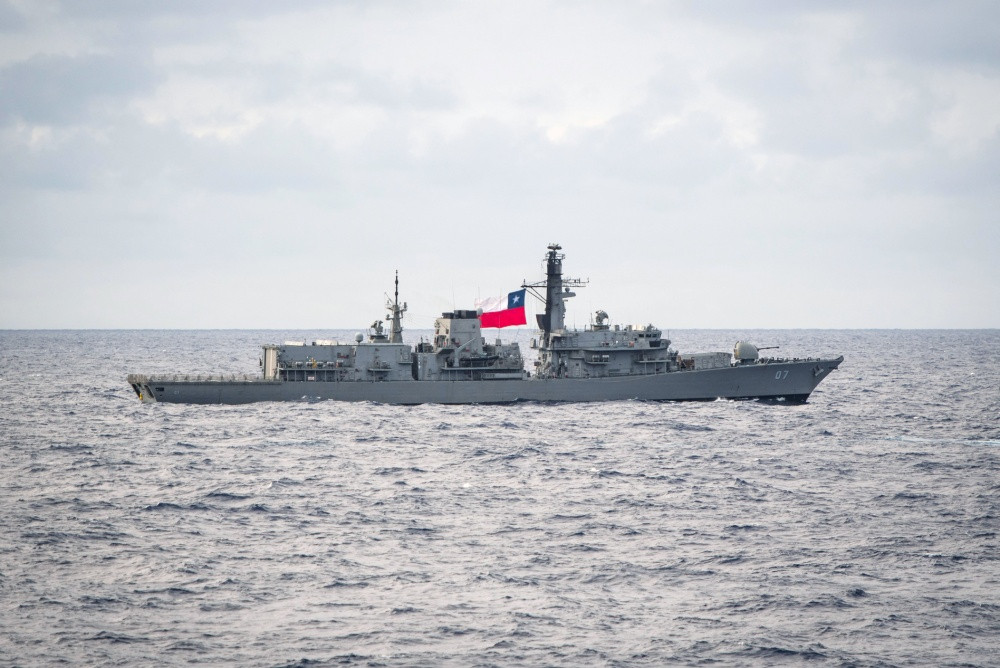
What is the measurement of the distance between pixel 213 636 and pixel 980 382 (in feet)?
265

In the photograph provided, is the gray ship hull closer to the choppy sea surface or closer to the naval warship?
the naval warship

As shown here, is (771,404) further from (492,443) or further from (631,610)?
(631,610)

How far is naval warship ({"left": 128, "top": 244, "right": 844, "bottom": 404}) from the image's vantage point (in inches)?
2309

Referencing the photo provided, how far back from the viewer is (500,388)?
58969 mm

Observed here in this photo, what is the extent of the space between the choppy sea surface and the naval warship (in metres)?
8.82

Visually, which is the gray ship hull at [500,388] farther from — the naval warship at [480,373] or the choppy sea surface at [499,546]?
the choppy sea surface at [499,546]

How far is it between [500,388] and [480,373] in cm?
162

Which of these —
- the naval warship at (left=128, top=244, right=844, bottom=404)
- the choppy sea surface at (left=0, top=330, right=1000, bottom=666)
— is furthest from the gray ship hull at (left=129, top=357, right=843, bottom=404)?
the choppy sea surface at (left=0, top=330, right=1000, bottom=666)

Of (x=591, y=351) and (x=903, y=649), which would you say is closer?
(x=903, y=649)

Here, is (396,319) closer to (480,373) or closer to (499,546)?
(480,373)

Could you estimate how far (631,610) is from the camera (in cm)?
2142

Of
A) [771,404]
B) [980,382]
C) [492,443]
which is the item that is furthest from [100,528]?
[980,382]

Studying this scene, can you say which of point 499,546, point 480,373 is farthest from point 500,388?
point 499,546

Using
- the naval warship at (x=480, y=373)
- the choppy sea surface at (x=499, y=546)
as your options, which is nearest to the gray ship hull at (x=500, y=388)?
the naval warship at (x=480, y=373)
